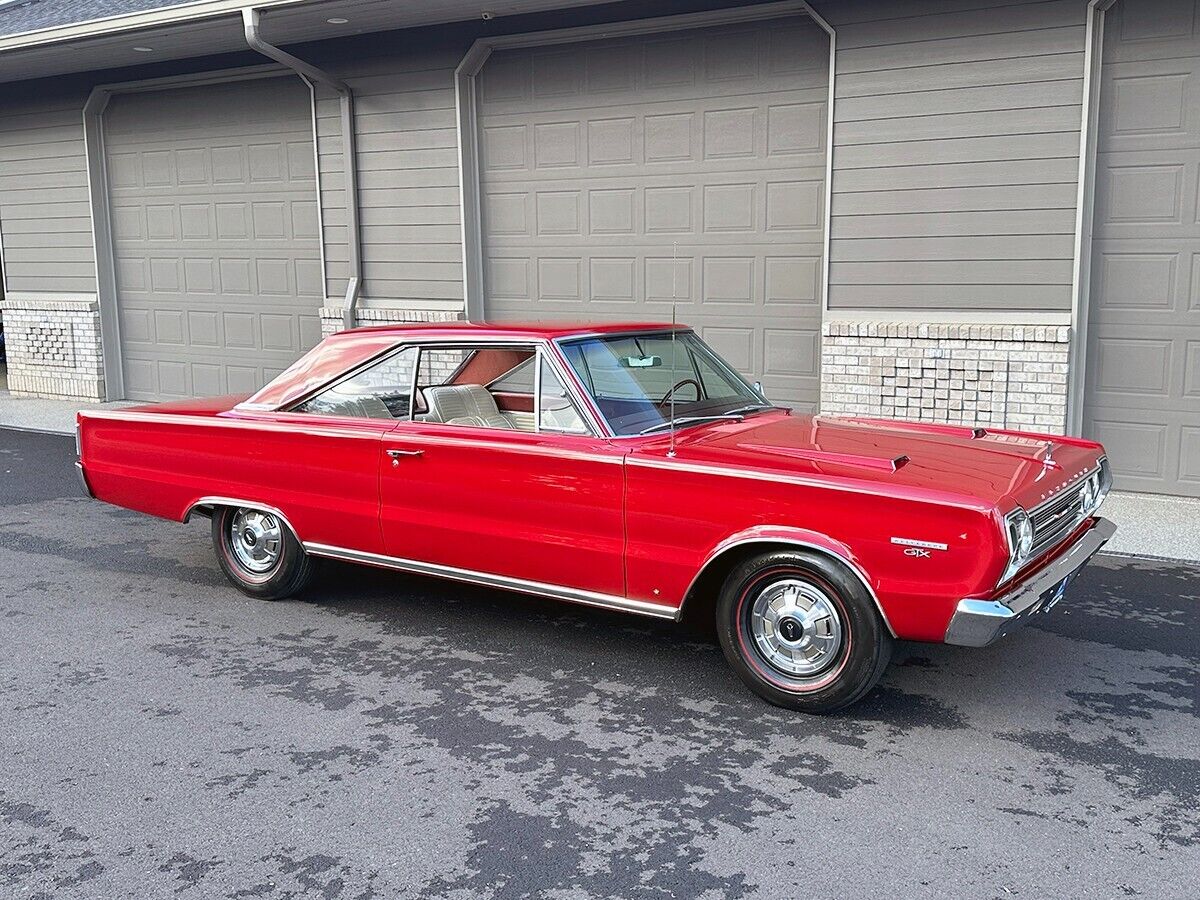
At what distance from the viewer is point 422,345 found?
5.41 m

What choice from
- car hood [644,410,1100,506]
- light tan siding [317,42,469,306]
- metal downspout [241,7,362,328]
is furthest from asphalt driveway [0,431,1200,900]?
metal downspout [241,7,362,328]

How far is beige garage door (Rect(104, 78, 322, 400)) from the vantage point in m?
11.9

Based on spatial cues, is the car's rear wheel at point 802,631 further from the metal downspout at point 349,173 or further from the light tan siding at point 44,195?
the light tan siding at point 44,195

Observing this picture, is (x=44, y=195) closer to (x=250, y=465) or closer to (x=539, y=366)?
(x=250, y=465)

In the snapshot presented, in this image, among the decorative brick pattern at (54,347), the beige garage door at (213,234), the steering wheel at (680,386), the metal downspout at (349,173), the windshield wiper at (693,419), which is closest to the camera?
the windshield wiper at (693,419)

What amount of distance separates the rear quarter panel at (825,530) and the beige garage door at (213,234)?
826cm

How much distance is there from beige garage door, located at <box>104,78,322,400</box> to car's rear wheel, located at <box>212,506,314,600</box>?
6371mm

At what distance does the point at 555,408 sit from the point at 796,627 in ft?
4.70

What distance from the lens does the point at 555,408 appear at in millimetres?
4895

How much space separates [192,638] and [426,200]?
626 cm

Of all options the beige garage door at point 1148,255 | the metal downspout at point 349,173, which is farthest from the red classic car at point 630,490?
the metal downspout at point 349,173

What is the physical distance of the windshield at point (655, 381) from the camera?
4.91 meters

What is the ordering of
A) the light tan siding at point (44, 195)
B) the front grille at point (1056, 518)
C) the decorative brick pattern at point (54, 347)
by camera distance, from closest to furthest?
the front grille at point (1056, 518) < the light tan siding at point (44, 195) < the decorative brick pattern at point (54, 347)

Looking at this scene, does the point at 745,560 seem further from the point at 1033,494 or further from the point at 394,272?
the point at 394,272
